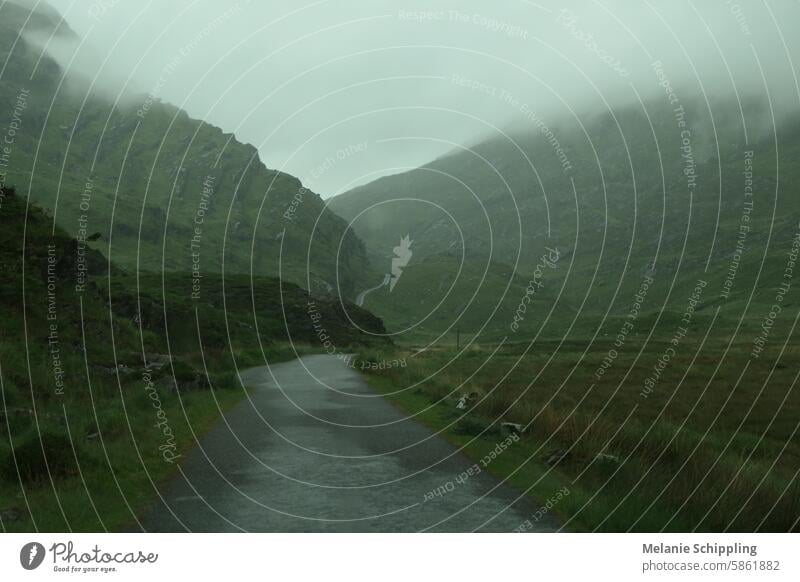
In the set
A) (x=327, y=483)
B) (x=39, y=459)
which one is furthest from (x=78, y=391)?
(x=327, y=483)

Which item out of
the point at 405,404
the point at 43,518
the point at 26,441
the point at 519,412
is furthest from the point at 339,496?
the point at 405,404

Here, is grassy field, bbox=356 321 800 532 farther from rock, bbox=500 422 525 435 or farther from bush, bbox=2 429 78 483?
bush, bbox=2 429 78 483

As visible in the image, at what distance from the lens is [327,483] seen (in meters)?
11.1

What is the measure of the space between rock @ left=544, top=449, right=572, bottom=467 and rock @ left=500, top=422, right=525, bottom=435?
2467 mm

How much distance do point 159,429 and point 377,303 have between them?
596 feet

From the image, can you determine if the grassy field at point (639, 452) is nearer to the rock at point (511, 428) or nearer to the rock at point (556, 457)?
the rock at point (556, 457)

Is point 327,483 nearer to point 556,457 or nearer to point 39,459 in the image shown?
point 556,457

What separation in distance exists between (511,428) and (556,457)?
333 cm

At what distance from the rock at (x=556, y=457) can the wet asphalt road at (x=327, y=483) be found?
1.50 m

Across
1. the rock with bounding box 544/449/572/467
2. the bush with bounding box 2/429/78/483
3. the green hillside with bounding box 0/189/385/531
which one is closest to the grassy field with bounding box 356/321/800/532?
the rock with bounding box 544/449/572/467

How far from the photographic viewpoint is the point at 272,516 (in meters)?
8.95

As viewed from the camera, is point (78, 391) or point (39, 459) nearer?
point (39, 459)

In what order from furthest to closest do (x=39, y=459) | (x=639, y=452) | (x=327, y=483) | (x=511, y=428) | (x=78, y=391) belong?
(x=78, y=391)
(x=511, y=428)
(x=639, y=452)
(x=327, y=483)
(x=39, y=459)

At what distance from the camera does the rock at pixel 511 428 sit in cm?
1532
